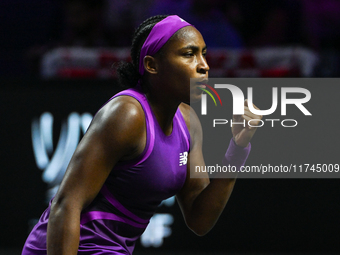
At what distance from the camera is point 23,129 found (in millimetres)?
3904

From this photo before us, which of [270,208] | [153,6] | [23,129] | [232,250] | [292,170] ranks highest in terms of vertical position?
[153,6]

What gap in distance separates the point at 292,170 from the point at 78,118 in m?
1.68

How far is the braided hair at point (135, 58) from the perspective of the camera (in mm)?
1946

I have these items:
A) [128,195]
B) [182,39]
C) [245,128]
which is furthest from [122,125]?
[245,128]

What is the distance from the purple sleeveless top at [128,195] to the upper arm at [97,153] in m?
0.11

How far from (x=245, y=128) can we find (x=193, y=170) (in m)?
0.32

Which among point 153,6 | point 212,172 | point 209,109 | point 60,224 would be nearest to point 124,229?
point 60,224

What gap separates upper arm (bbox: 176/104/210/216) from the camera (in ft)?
7.02

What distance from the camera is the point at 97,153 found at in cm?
165

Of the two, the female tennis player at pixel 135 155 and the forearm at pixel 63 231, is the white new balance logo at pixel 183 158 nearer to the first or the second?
the female tennis player at pixel 135 155

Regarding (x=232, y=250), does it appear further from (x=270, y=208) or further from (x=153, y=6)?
(x=153, y=6)

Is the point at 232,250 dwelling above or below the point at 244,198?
below

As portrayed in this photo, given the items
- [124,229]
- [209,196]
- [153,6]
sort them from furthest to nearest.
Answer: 1. [153,6]
2. [209,196]
3. [124,229]

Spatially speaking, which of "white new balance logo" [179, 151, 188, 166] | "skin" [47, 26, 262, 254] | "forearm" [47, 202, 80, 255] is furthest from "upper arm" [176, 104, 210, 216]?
"forearm" [47, 202, 80, 255]
